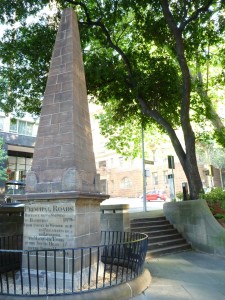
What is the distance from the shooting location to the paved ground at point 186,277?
18.9 feet

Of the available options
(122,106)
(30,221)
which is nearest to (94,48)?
(122,106)

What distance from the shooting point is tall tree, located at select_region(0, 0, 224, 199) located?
1293 centimetres

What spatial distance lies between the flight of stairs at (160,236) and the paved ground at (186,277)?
0.50 meters

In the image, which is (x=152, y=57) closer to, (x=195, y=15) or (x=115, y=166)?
(x=195, y=15)

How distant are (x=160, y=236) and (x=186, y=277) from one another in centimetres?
414

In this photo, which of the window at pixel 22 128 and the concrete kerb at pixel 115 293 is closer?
the concrete kerb at pixel 115 293

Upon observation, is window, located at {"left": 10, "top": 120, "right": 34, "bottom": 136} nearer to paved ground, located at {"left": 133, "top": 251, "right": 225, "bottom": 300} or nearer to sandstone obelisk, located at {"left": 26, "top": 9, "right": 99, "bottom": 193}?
sandstone obelisk, located at {"left": 26, "top": 9, "right": 99, "bottom": 193}

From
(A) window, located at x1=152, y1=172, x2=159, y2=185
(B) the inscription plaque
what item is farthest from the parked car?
(B) the inscription plaque

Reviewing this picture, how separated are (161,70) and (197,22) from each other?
9.12 ft

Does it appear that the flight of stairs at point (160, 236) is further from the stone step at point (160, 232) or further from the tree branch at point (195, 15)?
the tree branch at point (195, 15)

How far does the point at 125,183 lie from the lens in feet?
156

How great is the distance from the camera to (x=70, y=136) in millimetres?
6629

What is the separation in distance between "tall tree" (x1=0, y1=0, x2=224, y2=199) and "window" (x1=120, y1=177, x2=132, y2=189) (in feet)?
101

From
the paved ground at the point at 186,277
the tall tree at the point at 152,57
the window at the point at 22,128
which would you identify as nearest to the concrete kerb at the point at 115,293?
the paved ground at the point at 186,277
